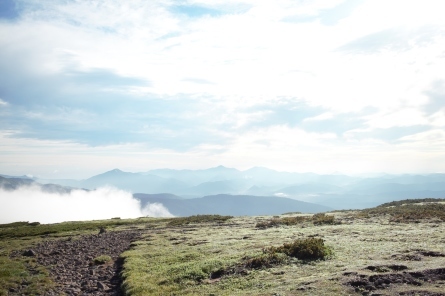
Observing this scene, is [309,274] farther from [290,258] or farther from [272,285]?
[290,258]

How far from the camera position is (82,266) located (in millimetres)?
35750

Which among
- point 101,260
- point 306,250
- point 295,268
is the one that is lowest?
point 101,260

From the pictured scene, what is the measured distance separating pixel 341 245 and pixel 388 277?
1109cm

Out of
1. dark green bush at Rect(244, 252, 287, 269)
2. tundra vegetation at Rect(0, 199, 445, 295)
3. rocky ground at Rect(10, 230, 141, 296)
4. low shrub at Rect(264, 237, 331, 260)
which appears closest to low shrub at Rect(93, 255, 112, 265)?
rocky ground at Rect(10, 230, 141, 296)

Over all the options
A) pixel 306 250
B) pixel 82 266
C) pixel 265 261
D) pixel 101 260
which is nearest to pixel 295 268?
pixel 265 261

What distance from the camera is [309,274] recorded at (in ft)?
72.1

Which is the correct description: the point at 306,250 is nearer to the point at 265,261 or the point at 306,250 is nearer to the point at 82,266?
the point at 265,261

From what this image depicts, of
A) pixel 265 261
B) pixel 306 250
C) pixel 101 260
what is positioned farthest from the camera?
pixel 101 260

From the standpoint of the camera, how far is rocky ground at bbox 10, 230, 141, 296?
27172 mm

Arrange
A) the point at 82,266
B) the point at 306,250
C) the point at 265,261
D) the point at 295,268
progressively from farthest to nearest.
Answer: the point at 82,266
the point at 306,250
the point at 265,261
the point at 295,268

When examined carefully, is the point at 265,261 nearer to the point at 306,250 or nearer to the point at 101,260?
the point at 306,250

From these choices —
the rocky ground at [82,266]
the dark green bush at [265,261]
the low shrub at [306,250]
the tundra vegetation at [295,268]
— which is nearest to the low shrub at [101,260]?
the rocky ground at [82,266]

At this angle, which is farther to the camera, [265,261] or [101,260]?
[101,260]

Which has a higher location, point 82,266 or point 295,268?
point 295,268
